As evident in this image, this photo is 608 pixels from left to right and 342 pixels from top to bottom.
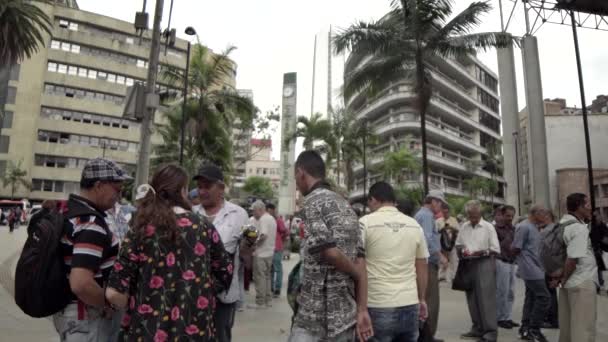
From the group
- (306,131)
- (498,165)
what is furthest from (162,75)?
(498,165)

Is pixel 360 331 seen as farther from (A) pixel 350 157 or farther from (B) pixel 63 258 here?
(A) pixel 350 157

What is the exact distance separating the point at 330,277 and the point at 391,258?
2.47ft

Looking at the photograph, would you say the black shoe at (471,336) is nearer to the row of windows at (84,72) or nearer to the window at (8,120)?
the row of windows at (84,72)

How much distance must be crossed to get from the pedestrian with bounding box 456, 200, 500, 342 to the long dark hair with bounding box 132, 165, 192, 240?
4.58m

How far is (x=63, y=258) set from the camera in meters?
2.33

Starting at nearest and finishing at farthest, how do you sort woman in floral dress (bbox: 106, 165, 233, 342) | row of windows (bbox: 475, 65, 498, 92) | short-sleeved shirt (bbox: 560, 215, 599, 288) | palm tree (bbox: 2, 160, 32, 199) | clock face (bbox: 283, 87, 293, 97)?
woman in floral dress (bbox: 106, 165, 233, 342), short-sleeved shirt (bbox: 560, 215, 599, 288), palm tree (bbox: 2, 160, 32, 199), clock face (bbox: 283, 87, 293, 97), row of windows (bbox: 475, 65, 498, 92)

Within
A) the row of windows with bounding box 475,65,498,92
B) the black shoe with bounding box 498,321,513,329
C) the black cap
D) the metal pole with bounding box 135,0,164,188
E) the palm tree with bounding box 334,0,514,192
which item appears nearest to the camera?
the black cap

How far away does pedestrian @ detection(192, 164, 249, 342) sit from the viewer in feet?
11.1

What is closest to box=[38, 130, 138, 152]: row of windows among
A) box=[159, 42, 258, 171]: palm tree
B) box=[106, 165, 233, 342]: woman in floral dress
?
box=[159, 42, 258, 171]: palm tree

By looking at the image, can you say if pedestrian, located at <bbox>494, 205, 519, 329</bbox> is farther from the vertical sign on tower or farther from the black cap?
the vertical sign on tower

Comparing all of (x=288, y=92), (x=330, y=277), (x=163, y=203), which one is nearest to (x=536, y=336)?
(x=330, y=277)

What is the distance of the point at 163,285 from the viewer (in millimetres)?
2189

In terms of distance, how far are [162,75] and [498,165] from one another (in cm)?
4964

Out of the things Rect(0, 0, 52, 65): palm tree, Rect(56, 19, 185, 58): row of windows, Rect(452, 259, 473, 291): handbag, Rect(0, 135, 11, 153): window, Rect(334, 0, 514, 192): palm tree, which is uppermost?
Rect(56, 19, 185, 58): row of windows
